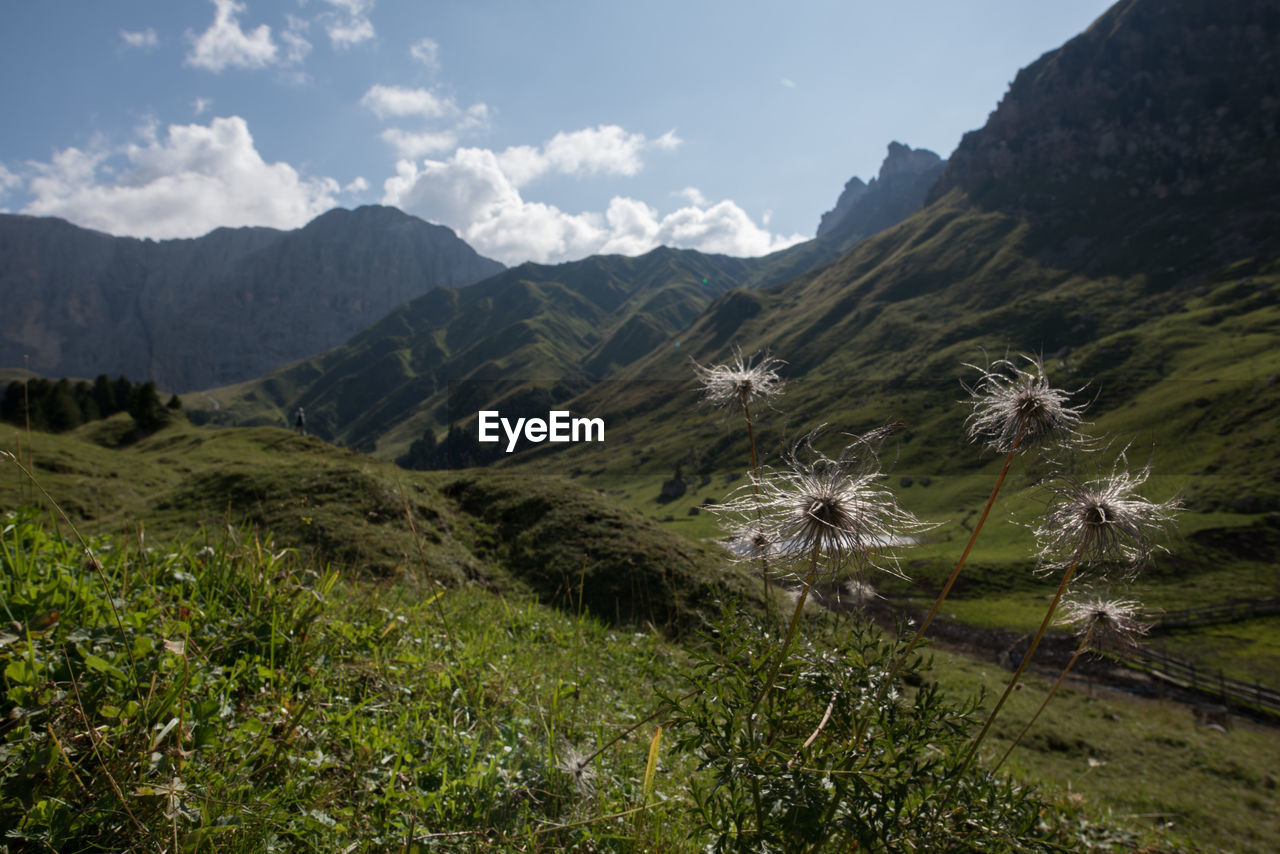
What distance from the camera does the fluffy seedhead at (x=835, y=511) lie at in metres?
2.47

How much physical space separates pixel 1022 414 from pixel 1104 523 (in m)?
0.58

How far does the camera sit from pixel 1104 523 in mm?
2697

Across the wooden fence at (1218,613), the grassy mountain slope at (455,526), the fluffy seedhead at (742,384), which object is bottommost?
the wooden fence at (1218,613)

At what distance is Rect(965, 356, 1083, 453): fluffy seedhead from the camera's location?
8.98 feet

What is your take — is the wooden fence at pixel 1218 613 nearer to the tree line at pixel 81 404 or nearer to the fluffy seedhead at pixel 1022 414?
the fluffy seedhead at pixel 1022 414

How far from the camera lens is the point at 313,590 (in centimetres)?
496

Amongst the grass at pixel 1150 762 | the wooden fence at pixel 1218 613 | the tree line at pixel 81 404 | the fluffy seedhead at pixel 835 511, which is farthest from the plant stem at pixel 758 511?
the wooden fence at pixel 1218 613

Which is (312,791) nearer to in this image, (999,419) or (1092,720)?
(999,419)

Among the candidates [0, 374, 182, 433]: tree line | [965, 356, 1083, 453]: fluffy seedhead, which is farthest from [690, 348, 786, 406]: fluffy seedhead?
[0, 374, 182, 433]: tree line

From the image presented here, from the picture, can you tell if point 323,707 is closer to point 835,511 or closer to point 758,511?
point 758,511

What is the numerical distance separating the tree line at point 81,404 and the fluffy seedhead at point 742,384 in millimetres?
45505

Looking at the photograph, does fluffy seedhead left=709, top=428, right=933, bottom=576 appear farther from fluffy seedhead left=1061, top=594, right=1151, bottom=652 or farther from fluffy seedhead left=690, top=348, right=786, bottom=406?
fluffy seedhead left=1061, top=594, right=1151, bottom=652

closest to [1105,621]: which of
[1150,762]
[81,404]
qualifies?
[1150,762]

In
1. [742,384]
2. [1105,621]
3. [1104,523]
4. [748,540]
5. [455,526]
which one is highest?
[742,384]
